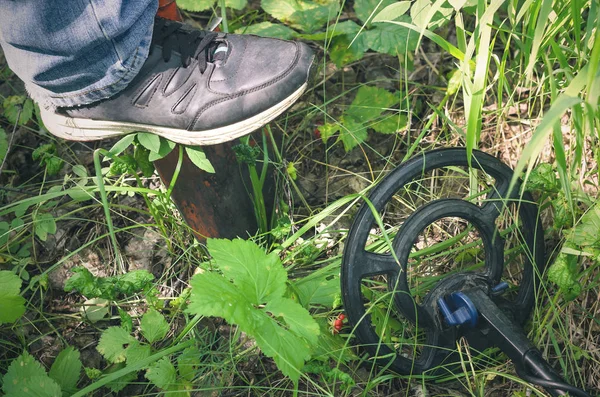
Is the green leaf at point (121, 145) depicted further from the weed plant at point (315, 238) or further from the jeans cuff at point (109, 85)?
the jeans cuff at point (109, 85)

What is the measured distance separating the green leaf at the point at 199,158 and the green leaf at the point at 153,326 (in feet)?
1.34

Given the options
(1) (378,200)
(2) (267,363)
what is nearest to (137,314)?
(2) (267,363)

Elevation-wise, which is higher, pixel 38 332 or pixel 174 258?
pixel 174 258

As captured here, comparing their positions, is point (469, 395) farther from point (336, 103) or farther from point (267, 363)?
point (336, 103)

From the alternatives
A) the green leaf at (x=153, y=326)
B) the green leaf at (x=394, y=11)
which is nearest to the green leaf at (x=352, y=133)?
the green leaf at (x=394, y=11)

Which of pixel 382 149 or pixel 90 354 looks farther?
pixel 382 149

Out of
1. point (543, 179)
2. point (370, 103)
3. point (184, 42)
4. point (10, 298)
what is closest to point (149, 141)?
point (184, 42)

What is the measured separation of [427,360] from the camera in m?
1.49

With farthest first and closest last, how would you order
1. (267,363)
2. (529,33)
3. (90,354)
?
(90,354) < (267,363) < (529,33)

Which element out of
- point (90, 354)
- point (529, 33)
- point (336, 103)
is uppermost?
point (529, 33)

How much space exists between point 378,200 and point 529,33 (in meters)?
0.54

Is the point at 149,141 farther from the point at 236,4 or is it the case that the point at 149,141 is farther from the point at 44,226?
the point at 236,4

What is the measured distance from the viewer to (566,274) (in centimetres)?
135

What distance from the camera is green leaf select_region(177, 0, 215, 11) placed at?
2020 mm
